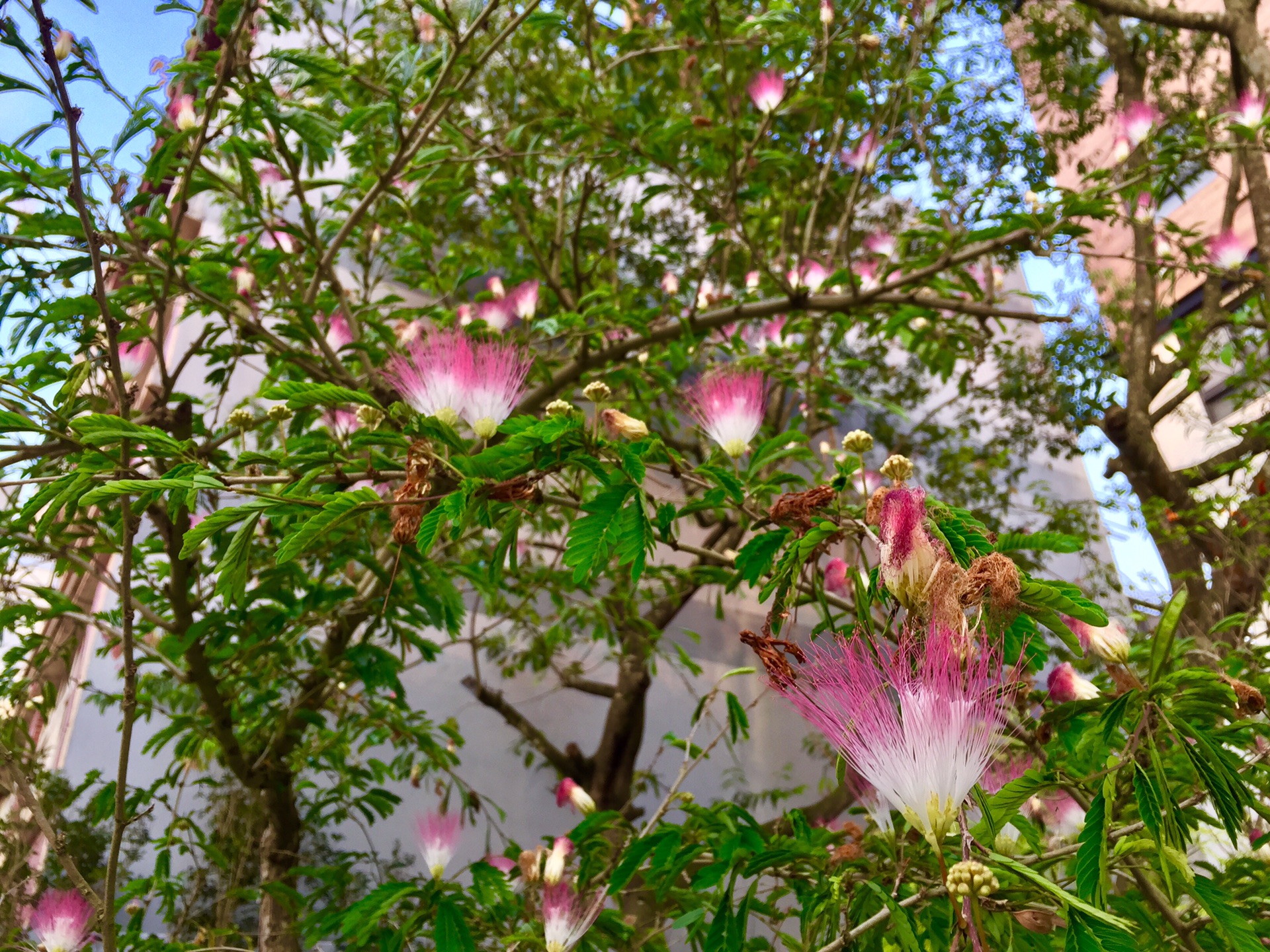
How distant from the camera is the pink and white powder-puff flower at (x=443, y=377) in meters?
1.11

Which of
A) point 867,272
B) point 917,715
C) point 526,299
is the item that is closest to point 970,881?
point 917,715

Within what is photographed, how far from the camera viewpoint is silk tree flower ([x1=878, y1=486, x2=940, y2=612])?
64cm

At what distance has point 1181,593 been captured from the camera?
0.68 meters

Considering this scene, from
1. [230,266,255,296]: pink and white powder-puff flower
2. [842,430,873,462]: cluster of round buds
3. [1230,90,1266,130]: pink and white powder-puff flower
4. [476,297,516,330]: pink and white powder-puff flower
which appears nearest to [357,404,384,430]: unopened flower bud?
[842,430,873,462]: cluster of round buds

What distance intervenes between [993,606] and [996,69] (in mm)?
4137

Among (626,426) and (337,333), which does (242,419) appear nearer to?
(626,426)

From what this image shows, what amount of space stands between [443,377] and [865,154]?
5.22 feet

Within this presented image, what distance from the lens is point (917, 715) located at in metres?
0.59

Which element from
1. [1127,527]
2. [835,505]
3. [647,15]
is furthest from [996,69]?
[835,505]

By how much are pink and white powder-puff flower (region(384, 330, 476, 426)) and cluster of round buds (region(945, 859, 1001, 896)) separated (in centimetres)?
77

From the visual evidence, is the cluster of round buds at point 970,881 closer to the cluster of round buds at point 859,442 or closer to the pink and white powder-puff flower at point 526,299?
the cluster of round buds at point 859,442

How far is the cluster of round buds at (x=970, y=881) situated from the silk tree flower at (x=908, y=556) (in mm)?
184

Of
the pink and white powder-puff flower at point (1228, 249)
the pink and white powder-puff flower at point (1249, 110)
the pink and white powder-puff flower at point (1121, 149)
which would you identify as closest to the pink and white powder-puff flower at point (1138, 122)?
the pink and white powder-puff flower at point (1121, 149)

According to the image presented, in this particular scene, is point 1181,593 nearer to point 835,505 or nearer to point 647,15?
point 835,505
